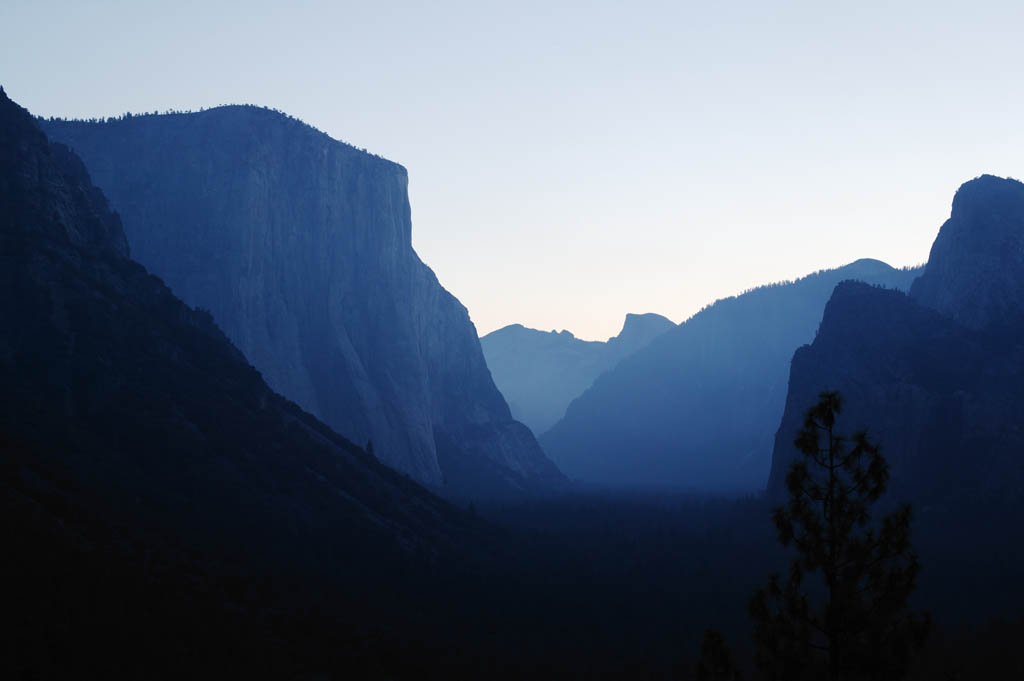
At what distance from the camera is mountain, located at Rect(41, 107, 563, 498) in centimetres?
15950

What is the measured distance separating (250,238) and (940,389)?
127868 mm

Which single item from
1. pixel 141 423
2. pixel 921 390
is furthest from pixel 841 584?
pixel 921 390

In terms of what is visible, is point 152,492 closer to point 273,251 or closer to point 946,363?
point 273,251

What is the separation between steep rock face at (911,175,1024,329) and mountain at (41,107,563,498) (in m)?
109

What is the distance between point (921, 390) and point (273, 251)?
125m

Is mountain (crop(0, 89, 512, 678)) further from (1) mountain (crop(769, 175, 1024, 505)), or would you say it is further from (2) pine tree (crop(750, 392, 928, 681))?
(1) mountain (crop(769, 175, 1024, 505))

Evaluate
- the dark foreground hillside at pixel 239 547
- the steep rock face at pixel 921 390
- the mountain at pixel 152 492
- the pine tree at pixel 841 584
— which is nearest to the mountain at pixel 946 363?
the steep rock face at pixel 921 390

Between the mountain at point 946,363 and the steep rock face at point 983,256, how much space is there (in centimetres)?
23

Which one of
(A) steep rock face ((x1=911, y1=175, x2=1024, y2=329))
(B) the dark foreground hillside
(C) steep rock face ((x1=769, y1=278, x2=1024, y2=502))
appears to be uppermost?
(A) steep rock face ((x1=911, y1=175, x2=1024, y2=329))

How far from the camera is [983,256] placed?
16000cm

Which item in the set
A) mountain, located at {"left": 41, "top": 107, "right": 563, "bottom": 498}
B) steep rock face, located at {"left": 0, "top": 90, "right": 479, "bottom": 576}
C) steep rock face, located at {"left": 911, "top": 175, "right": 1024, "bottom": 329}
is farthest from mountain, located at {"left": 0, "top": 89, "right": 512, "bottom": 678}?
steep rock face, located at {"left": 911, "top": 175, "right": 1024, "bottom": 329}

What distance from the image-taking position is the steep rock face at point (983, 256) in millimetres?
154250

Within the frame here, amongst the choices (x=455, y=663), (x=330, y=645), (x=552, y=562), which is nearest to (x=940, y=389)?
(x=552, y=562)

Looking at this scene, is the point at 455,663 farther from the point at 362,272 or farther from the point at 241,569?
the point at 362,272
